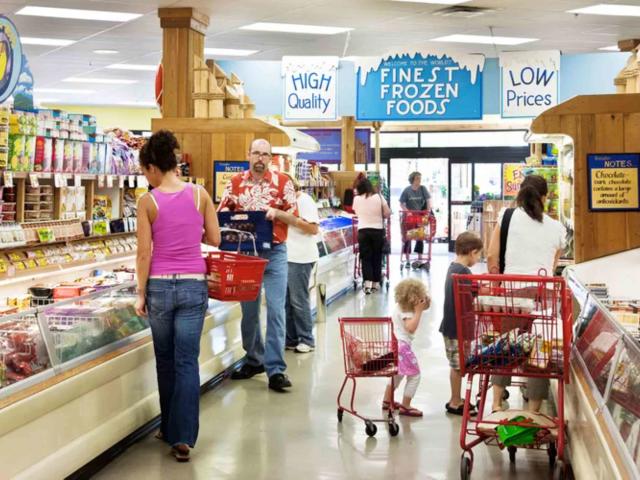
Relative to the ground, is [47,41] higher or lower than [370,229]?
higher

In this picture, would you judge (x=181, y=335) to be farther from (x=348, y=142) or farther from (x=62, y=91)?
(x=62, y=91)

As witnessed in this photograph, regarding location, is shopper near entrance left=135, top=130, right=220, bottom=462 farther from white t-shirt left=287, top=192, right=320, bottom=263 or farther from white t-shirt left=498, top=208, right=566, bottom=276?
white t-shirt left=287, top=192, right=320, bottom=263

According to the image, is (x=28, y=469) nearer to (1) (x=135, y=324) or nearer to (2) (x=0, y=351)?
(2) (x=0, y=351)

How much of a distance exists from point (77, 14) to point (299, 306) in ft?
16.9

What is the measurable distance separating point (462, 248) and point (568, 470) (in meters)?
1.59

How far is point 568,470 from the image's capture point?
177 inches

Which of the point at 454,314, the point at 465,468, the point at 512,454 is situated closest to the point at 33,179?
the point at 454,314

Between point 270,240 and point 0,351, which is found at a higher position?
point 270,240

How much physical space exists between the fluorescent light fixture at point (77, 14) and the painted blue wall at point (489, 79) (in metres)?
6.89

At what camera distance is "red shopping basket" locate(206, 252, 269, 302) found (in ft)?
15.3

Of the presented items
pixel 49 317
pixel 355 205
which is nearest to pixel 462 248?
pixel 49 317

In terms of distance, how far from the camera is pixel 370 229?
39.8 feet

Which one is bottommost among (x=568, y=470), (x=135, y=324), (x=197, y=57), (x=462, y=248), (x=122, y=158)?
(x=568, y=470)

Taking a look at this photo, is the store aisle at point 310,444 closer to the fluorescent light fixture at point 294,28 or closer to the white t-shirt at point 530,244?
the white t-shirt at point 530,244
